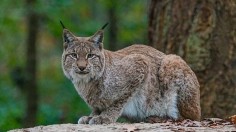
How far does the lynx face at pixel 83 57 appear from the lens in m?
7.62

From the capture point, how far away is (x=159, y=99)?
8203 mm

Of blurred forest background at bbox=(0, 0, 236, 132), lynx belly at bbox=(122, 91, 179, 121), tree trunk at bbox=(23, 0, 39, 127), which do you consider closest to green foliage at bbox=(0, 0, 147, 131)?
blurred forest background at bbox=(0, 0, 236, 132)

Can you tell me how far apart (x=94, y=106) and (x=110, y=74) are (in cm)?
39

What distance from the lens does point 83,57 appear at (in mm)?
7664

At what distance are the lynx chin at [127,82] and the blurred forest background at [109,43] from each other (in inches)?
60.2

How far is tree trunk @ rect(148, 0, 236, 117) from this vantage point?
32.3 feet

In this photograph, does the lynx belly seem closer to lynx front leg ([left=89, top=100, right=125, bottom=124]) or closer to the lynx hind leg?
the lynx hind leg

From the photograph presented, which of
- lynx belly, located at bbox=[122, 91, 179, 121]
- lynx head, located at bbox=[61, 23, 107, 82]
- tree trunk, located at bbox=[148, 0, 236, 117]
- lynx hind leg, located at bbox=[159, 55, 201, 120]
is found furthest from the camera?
tree trunk, located at bbox=[148, 0, 236, 117]

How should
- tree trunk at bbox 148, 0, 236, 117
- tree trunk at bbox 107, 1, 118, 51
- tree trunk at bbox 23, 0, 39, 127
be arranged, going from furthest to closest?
1. tree trunk at bbox 107, 1, 118, 51
2. tree trunk at bbox 23, 0, 39, 127
3. tree trunk at bbox 148, 0, 236, 117

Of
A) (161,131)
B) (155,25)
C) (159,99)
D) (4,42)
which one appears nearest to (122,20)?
(4,42)

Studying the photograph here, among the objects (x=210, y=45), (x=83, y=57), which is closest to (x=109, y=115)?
(x=83, y=57)

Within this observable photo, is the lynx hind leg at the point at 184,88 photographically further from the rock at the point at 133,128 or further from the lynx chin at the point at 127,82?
the rock at the point at 133,128

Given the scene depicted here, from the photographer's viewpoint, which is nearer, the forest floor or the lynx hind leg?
the forest floor

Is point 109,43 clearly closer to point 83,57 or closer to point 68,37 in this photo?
point 68,37
